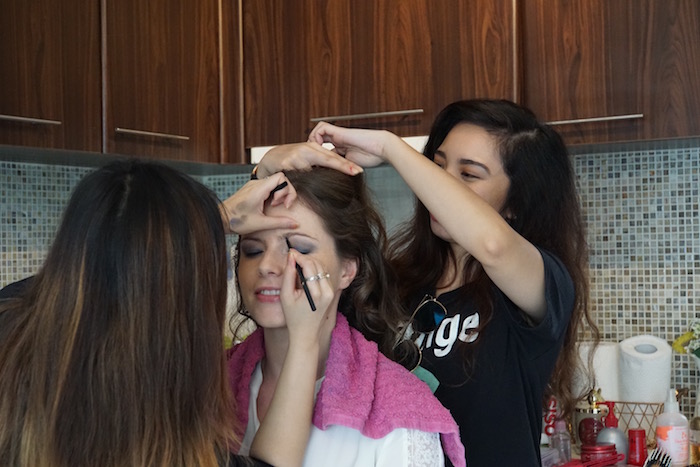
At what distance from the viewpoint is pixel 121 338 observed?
955mm

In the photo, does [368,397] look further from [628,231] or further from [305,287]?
[628,231]

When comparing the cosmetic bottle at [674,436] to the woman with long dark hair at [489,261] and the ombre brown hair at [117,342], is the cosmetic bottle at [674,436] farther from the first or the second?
the ombre brown hair at [117,342]

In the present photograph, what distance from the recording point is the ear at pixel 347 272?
1426mm

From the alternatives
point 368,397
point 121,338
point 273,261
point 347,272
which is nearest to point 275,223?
point 273,261

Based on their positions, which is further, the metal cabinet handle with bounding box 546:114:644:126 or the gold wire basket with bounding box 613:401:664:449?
the gold wire basket with bounding box 613:401:664:449

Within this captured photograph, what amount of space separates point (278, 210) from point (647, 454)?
52.6 inches

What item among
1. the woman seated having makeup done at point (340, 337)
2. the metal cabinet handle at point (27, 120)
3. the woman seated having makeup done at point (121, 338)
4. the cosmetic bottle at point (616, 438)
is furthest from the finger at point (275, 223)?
the cosmetic bottle at point (616, 438)

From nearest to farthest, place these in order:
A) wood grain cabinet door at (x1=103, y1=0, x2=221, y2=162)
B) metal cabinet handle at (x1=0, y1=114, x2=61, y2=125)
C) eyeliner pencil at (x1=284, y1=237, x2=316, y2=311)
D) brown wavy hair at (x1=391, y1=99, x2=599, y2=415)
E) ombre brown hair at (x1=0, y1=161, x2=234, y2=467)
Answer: ombre brown hair at (x1=0, y1=161, x2=234, y2=467)
eyeliner pencil at (x1=284, y1=237, x2=316, y2=311)
brown wavy hair at (x1=391, y1=99, x2=599, y2=415)
metal cabinet handle at (x1=0, y1=114, x2=61, y2=125)
wood grain cabinet door at (x1=103, y1=0, x2=221, y2=162)

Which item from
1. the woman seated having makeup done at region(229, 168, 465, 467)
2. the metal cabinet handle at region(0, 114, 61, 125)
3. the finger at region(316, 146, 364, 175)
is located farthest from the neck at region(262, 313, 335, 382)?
the metal cabinet handle at region(0, 114, 61, 125)

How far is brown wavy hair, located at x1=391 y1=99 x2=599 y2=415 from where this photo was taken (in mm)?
1675

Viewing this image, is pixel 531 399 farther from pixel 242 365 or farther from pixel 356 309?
pixel 242 365

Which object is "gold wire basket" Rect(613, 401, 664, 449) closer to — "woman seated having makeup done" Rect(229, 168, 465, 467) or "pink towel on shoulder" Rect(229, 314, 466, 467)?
"woman seated having makeup done" Rect(229, 168, 465, 467)

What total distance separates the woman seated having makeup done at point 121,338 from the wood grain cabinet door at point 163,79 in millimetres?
1341

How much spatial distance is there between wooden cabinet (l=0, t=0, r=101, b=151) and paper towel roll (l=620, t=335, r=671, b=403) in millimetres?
1448
